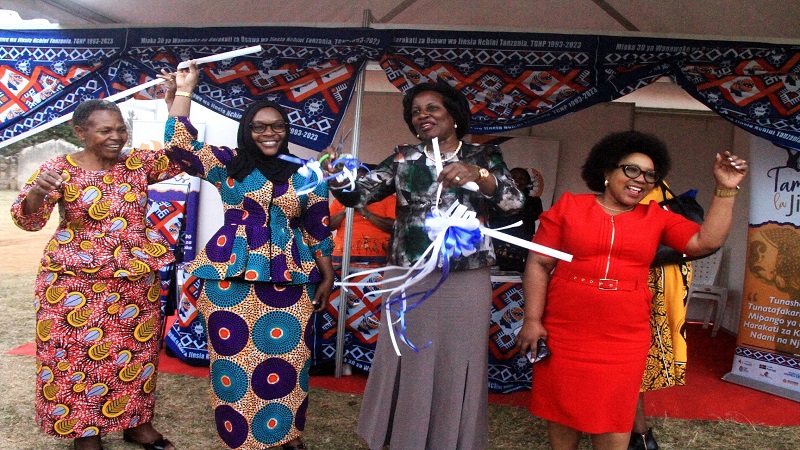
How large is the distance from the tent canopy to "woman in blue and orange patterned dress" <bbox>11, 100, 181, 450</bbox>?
1.72m

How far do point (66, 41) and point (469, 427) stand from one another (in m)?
3.90

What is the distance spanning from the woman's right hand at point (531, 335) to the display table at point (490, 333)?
5.46 ft

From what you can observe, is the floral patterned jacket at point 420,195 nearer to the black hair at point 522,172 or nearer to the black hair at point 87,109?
the black hair at point 87,109

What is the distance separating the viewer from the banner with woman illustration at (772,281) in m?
4.76

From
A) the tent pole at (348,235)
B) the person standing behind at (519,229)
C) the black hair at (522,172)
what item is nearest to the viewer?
the tent pole at (348,235)

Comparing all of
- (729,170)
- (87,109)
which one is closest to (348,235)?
(87,109)

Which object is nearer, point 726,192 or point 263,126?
point 726,192

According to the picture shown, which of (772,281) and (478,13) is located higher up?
(478,13)

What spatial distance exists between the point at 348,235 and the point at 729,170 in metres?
2.62

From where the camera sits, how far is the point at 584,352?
2549mm

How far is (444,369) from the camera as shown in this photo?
9.01 ft

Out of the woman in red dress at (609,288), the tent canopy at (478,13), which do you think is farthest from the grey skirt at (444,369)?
the tent canopy at (478,13)

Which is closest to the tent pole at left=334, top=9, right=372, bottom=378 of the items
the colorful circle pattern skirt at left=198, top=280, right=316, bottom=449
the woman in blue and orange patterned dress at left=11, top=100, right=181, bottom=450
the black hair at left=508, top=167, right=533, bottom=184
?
the colorful circle pattern skirt at left=198, top=280, right=316, bottom=449

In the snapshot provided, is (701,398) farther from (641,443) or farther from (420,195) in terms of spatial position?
(420,195)
